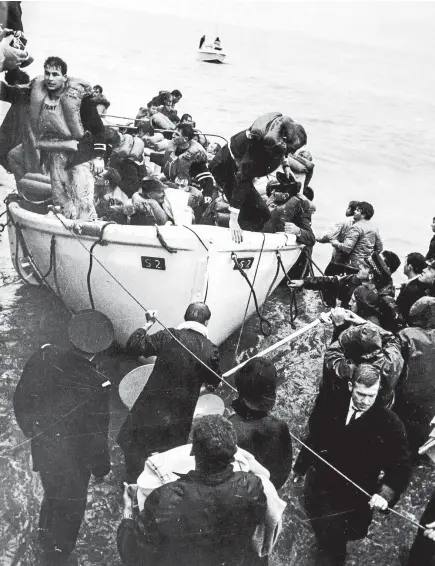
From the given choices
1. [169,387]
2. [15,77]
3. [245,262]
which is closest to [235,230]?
[245,262]

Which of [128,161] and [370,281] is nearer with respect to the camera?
[370,281]

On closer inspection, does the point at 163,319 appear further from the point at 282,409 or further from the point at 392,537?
the point at 392,537

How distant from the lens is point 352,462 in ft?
9.77

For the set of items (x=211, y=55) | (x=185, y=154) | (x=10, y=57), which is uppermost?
(x=10, y=57)

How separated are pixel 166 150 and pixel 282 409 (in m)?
5.90

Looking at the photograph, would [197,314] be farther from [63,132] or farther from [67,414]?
[63,132]

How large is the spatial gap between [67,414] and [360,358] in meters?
1.66

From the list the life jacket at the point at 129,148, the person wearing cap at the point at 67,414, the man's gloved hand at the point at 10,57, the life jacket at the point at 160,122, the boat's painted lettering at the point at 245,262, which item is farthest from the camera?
the life jacket at the point at 160,122

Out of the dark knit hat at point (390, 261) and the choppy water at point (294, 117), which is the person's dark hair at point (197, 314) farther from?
the dark knit hat at point (390, 261)

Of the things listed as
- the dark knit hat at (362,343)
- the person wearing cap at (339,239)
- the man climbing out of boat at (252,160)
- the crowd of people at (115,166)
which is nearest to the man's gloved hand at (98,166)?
the crowd of people at (115,166)

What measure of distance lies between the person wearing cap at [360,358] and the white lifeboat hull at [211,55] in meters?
33.4

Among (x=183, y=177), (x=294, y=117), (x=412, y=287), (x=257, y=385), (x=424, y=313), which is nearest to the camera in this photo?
(x=257, y=385)

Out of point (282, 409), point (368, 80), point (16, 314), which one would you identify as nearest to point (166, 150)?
point (16, 314)

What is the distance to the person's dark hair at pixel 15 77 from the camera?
5.62 m
